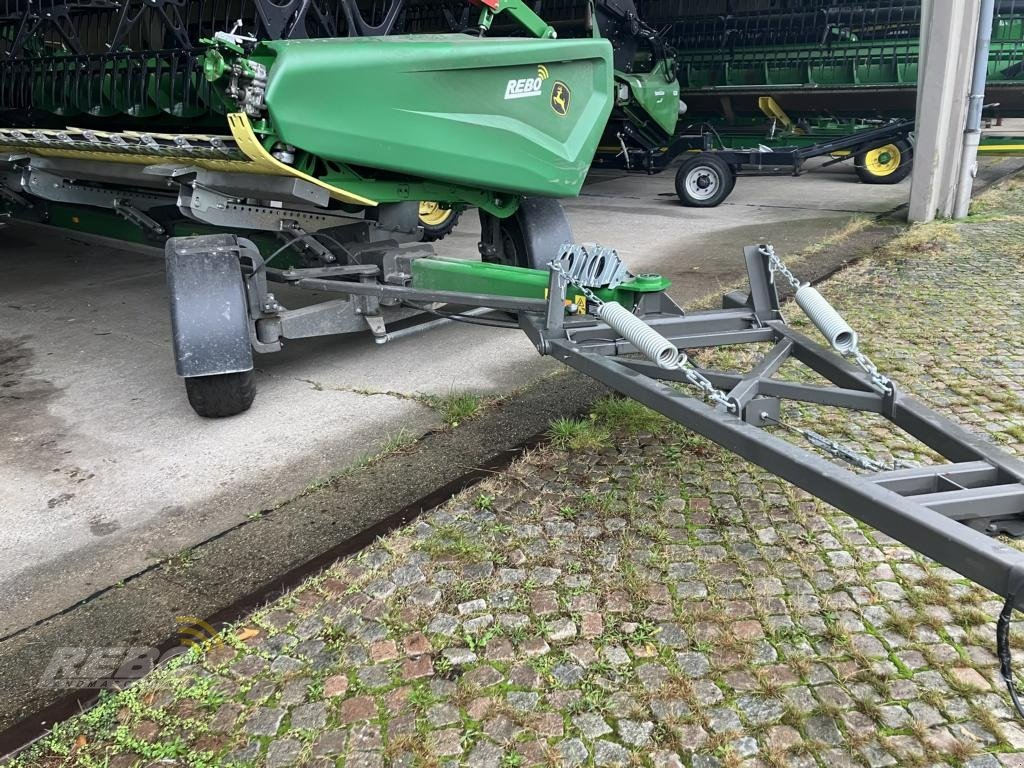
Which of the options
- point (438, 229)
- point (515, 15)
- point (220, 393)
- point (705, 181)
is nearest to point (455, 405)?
point (220, 393)

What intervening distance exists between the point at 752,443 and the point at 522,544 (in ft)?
2.91

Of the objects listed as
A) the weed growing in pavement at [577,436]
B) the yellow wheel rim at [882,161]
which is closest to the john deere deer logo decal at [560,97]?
the weed growing in pavement at [577,436]

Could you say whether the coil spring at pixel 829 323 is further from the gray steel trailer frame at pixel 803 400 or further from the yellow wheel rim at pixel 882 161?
the yellow wheel rim at pixel 882 161

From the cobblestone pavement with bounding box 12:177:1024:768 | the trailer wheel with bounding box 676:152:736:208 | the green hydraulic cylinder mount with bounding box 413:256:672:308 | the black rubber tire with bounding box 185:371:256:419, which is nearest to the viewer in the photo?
the cobblestone pavement with bounding box 12:177:1024:768

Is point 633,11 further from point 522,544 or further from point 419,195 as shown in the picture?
point 522,544

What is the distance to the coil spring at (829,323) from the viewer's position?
2596 mm

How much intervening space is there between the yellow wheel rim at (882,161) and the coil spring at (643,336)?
27.7 feet

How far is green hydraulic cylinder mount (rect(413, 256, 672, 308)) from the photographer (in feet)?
11.6

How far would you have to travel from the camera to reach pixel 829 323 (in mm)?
2666

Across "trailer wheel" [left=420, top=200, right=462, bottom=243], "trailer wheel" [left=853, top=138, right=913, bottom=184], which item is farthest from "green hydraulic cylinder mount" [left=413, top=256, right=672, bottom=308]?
"trailer wheel" [left=853, top=138, right=913, bottom=184]

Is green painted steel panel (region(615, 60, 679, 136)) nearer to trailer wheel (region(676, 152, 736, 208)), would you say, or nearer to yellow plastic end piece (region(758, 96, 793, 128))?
trailer wheel (region(676, 152, 736, 208))

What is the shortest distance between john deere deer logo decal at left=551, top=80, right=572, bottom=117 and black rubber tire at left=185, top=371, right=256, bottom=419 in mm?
2008

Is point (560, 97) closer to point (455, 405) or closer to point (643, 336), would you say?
point (455, 405)

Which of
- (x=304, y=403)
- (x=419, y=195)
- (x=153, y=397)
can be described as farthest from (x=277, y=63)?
(x=153, y=397)
